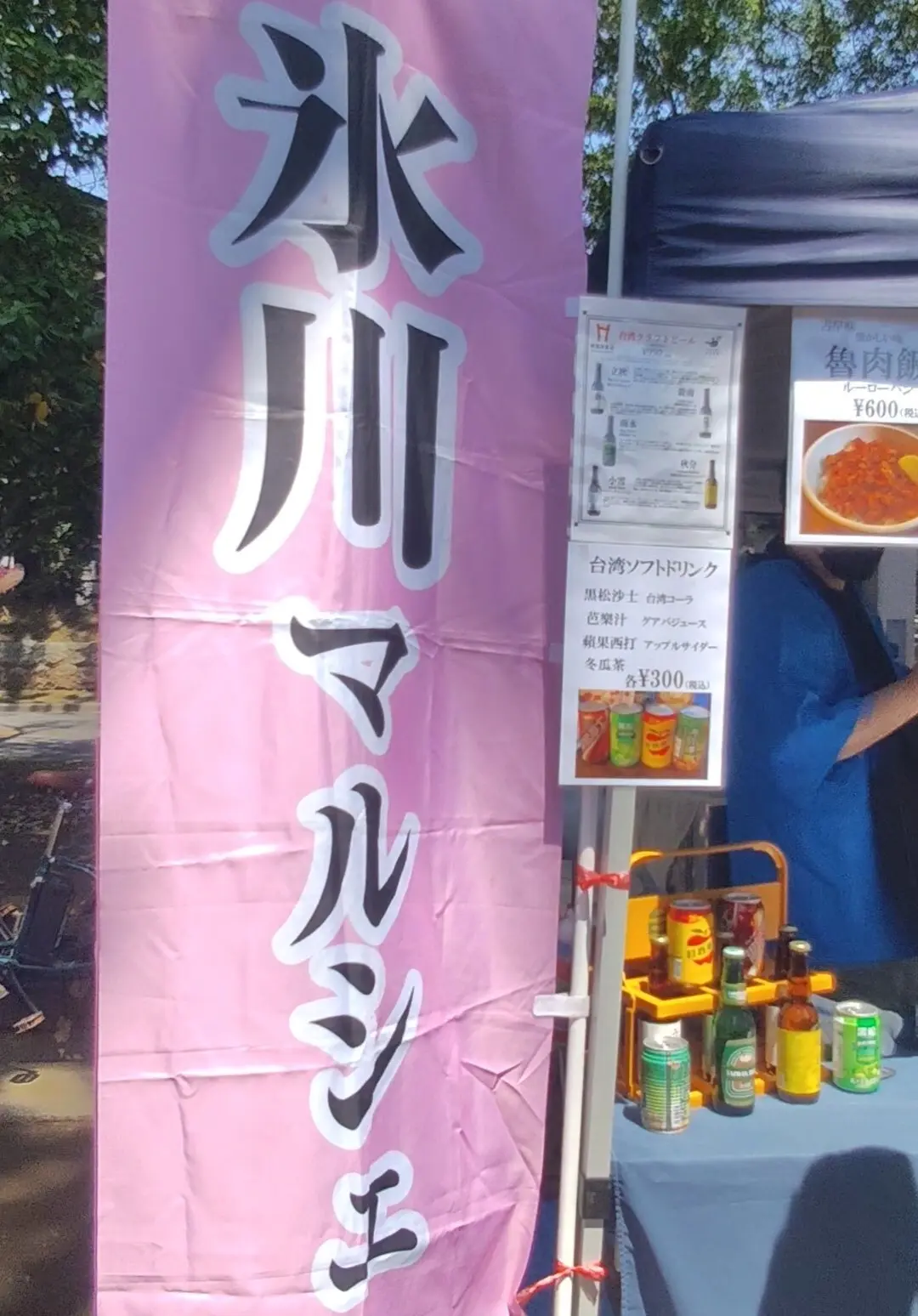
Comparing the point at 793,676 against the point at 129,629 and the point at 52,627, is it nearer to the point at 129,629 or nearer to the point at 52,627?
the point at 129,629

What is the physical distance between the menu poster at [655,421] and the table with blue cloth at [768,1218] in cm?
109

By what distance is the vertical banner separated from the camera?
172cm

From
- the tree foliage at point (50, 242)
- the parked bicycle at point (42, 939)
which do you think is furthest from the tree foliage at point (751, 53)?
the parked bicycle at point (42, 939)

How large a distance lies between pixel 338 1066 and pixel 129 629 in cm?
74

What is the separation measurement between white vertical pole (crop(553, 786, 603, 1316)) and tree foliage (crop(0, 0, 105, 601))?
4.17m

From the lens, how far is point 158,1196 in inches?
69.6

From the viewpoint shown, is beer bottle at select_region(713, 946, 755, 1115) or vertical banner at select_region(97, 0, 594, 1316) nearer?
vertical banner at select_region(97, 0, 594, 1316)

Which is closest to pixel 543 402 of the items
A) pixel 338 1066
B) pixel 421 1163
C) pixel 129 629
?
pixel 129 629

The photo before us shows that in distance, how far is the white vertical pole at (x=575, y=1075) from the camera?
2068 millimetres

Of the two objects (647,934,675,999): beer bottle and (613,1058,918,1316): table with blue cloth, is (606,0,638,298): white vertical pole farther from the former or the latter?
(613,1058,918,1316): table with blue cloth

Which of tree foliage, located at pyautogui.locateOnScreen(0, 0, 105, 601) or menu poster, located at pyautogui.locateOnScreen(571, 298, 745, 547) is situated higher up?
tree foliage, located at pyautogui.locateOnScreen(0, 0, 105, 601)

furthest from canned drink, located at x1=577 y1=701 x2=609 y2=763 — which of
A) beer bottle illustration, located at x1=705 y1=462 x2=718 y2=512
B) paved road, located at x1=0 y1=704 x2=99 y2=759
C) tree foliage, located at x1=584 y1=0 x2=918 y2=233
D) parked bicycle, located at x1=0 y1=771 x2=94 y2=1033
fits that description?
paved road, located at x1=0 y1=704 x2=99 y2=759

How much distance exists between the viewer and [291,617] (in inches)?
70.4

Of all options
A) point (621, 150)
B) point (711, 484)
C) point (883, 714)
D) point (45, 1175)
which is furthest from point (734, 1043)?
point (45, 1175)
